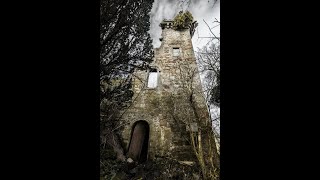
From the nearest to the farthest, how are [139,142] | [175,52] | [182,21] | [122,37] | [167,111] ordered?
[122,37]
[139,142]
[167,111]
[175,52]
[182,21]

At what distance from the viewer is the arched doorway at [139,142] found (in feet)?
35.1

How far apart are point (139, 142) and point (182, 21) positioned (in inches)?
371

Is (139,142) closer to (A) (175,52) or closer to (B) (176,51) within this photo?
(A) (175,52)

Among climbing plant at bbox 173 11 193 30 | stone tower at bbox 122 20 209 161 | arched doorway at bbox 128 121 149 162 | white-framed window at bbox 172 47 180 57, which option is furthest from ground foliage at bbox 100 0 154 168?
climbing plant at bbox 173 11 193 30

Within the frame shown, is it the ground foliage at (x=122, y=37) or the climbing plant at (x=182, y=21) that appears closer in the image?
the ground foliage at (x=122, y=37)

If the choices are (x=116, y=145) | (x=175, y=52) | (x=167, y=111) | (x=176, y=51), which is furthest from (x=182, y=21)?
(x=116, y=145)

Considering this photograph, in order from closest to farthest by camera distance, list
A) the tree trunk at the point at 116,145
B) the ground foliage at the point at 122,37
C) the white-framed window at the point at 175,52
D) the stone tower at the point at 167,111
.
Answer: the ground foliage at the point at 122,37, the tree trunk at the point at 116,145, the stone tower at the point at 167,111, the white-framed window at the point at 175,52

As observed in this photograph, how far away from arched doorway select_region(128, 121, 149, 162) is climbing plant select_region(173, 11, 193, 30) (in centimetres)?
782

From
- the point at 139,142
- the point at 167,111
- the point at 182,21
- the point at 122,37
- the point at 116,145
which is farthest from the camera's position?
the point at 182,21

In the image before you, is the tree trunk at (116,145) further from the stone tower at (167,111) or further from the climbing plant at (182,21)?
the climbing plant at (182,21)

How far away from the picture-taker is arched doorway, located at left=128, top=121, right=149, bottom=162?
421 inches

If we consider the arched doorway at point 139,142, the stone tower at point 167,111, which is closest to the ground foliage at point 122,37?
the stone tower at point 167,111

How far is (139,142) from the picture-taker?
1105 centimetres
